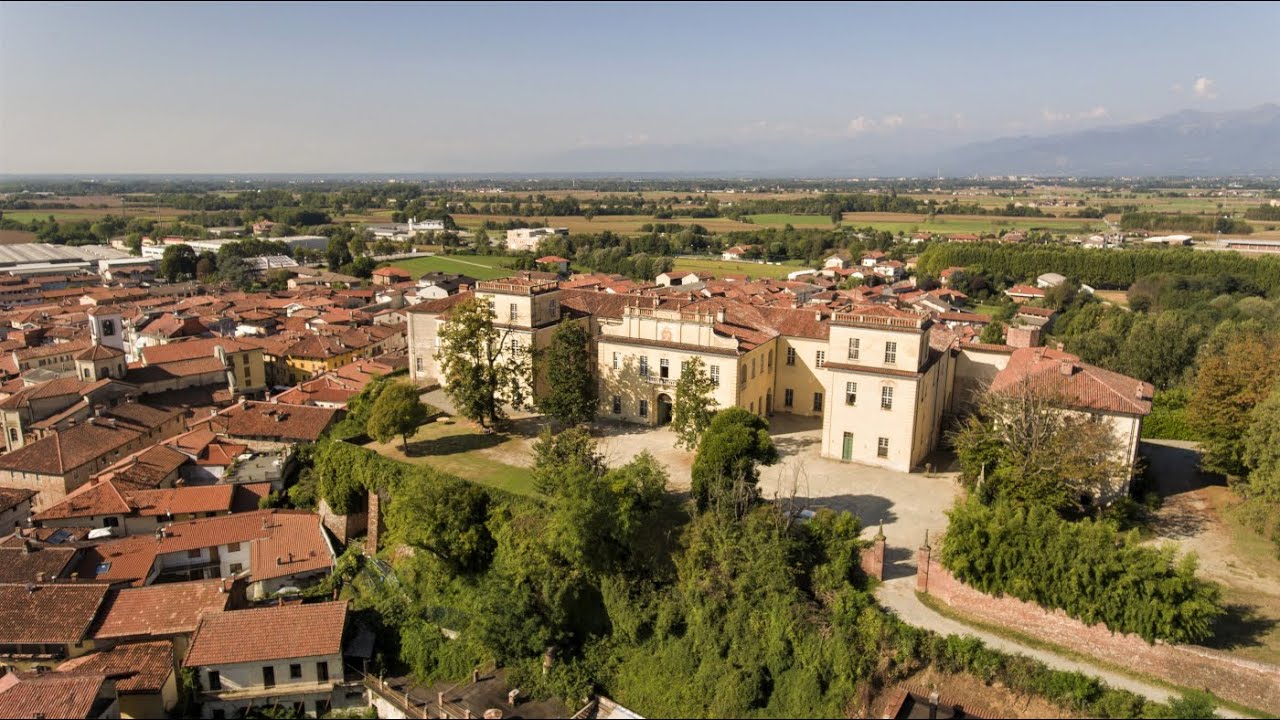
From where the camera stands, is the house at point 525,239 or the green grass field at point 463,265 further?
the house at point 525,239

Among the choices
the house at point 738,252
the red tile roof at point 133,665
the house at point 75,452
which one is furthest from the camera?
the house at point 738,252

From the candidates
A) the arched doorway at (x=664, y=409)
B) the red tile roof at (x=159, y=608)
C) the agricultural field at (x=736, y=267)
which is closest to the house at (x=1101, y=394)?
the arched doorway at (x=664, y=409)

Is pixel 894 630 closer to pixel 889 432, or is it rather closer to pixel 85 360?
pixel 889 432

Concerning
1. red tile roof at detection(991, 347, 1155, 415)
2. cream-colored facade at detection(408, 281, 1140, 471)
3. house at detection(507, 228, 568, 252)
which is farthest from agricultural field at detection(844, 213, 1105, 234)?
red tile roof at detection(991, 347, 1155, 415)

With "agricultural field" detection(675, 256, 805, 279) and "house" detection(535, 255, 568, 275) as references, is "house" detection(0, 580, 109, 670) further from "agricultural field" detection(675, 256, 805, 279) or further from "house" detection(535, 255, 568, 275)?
"agricultural field" detection(675, 256, 805, 279)

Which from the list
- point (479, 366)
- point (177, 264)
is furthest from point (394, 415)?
point (177, 264)

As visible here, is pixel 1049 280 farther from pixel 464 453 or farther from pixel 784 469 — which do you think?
pixel 464 453

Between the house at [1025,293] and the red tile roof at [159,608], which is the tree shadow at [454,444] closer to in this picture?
the red tile roof at [159,608]
